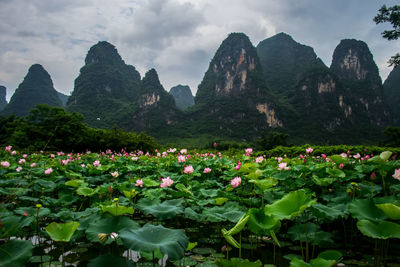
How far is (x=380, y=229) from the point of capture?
1293 millimetres

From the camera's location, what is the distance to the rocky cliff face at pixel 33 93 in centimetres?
8112

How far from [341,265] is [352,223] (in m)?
0.84

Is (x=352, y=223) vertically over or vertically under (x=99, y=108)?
under

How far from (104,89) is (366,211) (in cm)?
9672

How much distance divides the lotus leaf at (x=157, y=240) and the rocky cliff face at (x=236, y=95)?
69936mm

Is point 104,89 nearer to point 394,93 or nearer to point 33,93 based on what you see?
point 33,93

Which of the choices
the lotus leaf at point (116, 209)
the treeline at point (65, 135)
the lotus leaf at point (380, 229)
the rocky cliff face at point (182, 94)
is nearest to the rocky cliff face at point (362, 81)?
the rocky cliff face at point (182, 94)

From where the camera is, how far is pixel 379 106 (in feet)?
301

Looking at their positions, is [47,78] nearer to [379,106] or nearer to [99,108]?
[99,108]

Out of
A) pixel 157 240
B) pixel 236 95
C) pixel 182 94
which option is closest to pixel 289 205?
pixel 157 240

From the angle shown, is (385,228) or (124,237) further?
(385,228)

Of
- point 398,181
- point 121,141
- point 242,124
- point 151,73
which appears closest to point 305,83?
Result: point 242,124

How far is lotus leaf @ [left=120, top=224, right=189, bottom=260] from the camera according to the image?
895mm

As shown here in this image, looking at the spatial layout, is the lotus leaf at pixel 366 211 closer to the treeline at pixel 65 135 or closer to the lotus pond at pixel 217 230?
the lotus pond at pixel 217 230
